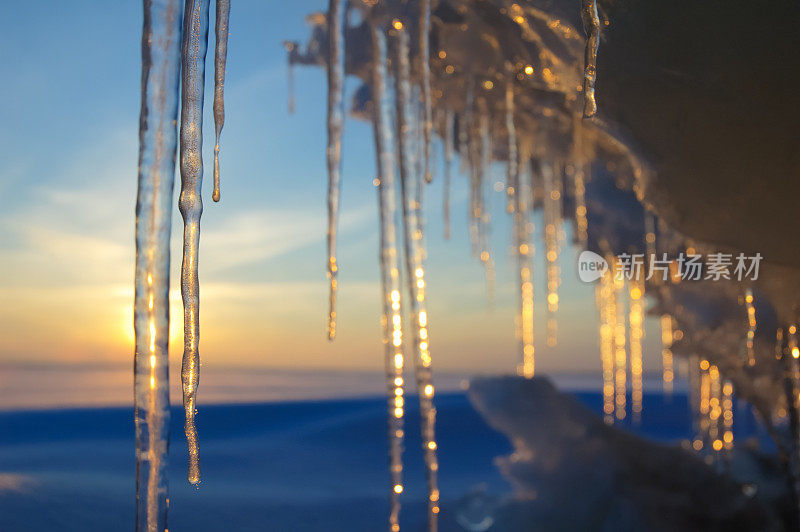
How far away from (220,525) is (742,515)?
8.56 m

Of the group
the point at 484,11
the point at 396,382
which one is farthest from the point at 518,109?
the point at 396,382

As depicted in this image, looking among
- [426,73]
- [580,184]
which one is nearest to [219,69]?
[426,73]

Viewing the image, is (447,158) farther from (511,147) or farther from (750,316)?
(750,316)

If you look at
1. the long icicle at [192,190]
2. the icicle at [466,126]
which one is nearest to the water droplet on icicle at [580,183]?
the icicle at [466,126]

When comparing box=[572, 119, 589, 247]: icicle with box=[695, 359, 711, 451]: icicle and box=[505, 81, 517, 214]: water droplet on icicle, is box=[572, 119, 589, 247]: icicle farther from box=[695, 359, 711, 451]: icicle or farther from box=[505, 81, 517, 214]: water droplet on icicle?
box=[695, 359, 711, 451]: icicle

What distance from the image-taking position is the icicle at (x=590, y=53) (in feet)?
6.22

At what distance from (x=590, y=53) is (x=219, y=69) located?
1.12 meters

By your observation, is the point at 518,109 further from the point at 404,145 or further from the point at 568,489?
the point at 568,489

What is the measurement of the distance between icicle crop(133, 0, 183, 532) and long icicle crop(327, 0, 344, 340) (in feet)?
2.78

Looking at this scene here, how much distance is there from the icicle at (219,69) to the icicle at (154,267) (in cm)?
13

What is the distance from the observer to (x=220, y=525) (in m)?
10.4

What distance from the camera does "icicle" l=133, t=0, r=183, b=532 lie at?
1.62 m

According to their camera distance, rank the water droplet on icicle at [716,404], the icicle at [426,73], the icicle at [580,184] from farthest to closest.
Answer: the water droplet on icicle at [716,404] → the icicle at [580,184] → the icicle at [426,73]

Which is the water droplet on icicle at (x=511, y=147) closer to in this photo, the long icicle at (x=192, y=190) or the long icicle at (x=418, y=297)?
the long icicle at (x=418, y=297)
